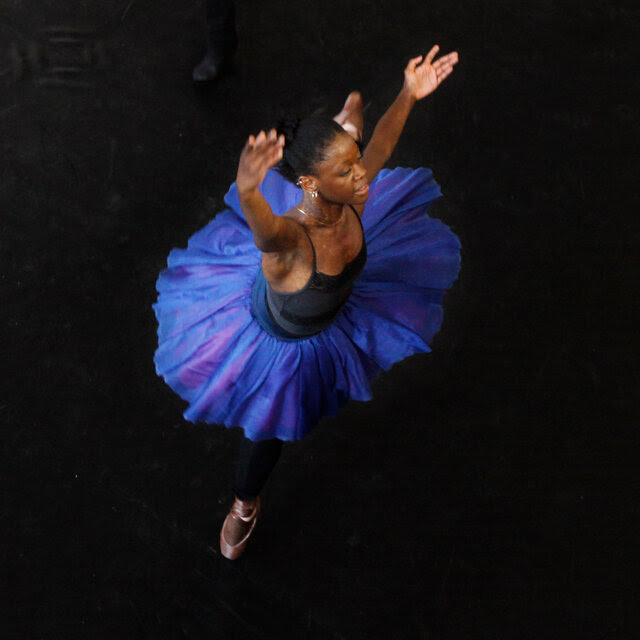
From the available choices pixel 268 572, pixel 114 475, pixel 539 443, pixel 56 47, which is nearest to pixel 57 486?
pixel 114 475

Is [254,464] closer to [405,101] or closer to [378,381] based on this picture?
[378,381]

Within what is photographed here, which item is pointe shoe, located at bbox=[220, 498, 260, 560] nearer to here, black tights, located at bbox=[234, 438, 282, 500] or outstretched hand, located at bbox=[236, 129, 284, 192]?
black tights, located at bbox=[234, 438, 282, 500]

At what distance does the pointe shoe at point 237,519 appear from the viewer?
2411 mm

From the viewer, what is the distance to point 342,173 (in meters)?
1.64

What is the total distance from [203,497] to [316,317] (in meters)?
0.90

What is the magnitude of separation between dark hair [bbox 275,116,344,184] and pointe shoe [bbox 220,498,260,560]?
1.11m

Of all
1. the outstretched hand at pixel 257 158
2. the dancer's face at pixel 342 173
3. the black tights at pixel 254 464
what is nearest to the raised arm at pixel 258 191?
the outstretched hand at pixel 257 158

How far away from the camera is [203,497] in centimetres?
257

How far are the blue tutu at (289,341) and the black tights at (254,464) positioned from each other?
0.52 feet

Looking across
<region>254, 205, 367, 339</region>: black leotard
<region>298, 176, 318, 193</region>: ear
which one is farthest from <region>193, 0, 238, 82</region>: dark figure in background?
<region>298, 176, 318, 193</region>: ear

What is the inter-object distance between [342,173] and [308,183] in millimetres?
71

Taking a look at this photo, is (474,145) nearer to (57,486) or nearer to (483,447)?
(483,447)

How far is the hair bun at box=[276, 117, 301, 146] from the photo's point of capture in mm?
1645

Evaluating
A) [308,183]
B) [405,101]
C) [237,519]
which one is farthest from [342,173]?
[237,519]
